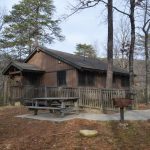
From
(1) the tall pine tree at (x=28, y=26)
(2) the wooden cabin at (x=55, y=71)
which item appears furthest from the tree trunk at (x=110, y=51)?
(1) the tall pine tree at (x=28, y=26)

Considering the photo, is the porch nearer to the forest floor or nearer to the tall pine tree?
the forest floor

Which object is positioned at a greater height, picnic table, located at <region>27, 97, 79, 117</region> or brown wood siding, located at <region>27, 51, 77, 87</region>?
brown wood siding, located at <region>27, 51, 77, 87</region>

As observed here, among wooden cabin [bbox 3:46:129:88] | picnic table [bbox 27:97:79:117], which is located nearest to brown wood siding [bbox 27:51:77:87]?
wooden cabin [bbox 3:46:129:88]

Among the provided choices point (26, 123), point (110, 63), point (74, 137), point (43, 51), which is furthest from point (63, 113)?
point (43, 51)

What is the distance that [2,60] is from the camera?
49.8 m

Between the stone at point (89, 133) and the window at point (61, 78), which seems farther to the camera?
the window at point (61, 78)

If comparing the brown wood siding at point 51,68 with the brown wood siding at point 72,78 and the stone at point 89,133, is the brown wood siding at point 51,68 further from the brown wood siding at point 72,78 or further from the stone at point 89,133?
the stone at point 89,133

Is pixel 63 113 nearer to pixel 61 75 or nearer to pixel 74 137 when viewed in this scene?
pixel 74 137

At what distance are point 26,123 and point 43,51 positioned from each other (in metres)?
14.7

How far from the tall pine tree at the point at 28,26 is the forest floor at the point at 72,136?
103ft

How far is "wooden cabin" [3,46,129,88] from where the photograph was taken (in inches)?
987

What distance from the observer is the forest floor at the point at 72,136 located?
31.5 feet

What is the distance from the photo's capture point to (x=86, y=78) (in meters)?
26.0

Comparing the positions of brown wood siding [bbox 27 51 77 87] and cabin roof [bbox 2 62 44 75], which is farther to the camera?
cabin roof [bbox 2 62 44 75]
